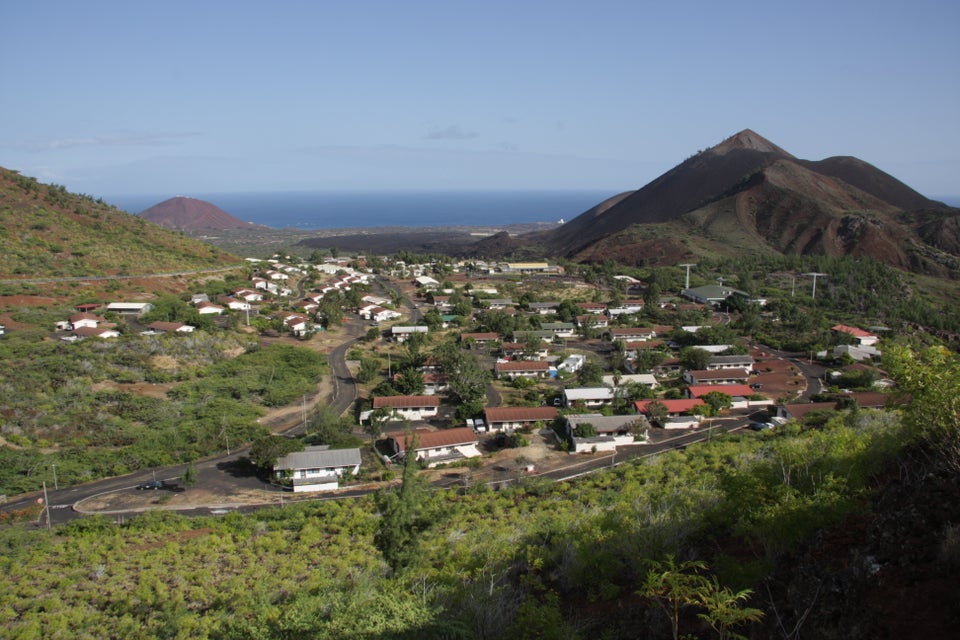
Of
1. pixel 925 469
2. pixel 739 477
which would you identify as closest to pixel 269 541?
pixel 739 477

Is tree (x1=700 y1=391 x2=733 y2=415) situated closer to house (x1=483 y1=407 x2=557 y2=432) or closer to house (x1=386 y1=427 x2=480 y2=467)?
house (x1=483 y1=407 x2=557 y2=432)

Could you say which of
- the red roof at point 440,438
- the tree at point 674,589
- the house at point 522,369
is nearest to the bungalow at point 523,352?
the house at point 522,369

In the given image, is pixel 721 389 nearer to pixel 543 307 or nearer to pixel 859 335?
pixel 859 335

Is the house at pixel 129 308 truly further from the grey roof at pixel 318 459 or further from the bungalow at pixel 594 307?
the bungalow at pixel 594 307

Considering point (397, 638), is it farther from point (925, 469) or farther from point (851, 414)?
point (851, 414)

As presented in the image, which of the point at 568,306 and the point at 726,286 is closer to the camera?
the point at 568,306

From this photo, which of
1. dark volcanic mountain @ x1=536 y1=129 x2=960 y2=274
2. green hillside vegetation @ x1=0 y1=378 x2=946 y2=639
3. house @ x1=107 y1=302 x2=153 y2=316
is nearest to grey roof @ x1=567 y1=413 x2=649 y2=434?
green hillside vegetation @ x1=0 y1=378 x2=946 y2=639
